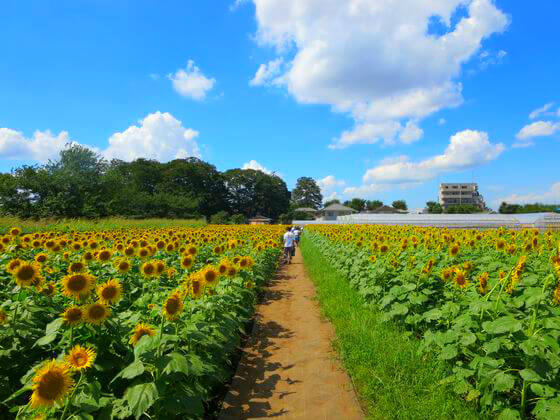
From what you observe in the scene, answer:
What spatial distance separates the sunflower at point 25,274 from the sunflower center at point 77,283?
0.69 m

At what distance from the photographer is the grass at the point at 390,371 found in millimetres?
3312

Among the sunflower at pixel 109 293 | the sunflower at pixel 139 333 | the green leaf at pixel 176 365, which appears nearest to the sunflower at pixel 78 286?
the sunflower at pixel 109 293

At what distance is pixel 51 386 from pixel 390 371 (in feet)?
11.3

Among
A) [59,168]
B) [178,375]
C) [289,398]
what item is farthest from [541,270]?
[59,168]

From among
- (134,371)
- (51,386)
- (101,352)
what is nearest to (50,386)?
(51,386)

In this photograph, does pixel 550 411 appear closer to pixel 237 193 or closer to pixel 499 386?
pixel 499 386

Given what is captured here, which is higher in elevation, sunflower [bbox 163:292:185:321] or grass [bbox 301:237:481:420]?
sunflower [bbox 163:292:185:321]

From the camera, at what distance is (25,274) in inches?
124

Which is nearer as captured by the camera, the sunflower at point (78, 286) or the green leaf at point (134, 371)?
the green leaf at point (134, 371)

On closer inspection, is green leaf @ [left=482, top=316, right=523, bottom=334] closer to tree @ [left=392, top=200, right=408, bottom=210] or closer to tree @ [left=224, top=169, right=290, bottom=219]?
tree @ [left=224, top=169, right=290, bottom=219]

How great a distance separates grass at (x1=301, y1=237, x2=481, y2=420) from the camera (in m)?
3.31

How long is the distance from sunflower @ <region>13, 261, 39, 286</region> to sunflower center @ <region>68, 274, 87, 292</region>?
69 centimetres

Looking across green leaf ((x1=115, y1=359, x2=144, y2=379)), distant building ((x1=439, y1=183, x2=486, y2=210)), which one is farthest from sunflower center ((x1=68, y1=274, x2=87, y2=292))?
distant building ((x1=439, y1=183, x2=486, y2=210))

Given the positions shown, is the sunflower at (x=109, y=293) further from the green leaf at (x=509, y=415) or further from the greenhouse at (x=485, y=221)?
the greenhouse at (x=485, y=221)
